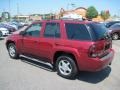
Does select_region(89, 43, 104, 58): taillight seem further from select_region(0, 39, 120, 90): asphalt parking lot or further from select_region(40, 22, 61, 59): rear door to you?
select_region(40, 22, 61, 59): rear door

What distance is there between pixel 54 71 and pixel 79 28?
2004 mm

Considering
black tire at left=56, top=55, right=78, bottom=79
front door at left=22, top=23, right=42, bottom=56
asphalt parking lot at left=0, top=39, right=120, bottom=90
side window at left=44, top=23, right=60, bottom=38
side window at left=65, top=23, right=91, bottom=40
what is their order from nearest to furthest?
asphalt parking lot at left=0, top=39, right=120, bottom=90
side window at left=65, top=23, right=91, bottom=40
black tire at left=56, top=55, right=78, bottom=79
side window at left=44, top=23, right=60, bottom=38
front door at left=22, top=23, right=42, bottom=56

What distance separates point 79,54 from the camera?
20.8 ft

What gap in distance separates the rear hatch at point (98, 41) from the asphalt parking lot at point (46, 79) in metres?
0.86

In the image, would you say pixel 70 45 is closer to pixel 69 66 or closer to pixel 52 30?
pixel 69 66

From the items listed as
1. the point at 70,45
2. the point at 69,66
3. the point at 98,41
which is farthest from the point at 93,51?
the point at 69,66

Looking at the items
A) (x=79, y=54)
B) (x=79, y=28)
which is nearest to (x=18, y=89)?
(x=79, y=54)

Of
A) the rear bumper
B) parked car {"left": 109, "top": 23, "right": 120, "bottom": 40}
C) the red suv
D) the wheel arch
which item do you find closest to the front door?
the red suv

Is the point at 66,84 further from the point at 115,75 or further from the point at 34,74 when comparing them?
the point at 115,75

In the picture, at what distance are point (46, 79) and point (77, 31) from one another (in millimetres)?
1765

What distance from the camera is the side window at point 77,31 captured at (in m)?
6.30

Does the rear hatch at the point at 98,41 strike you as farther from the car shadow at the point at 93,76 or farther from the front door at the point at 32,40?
the front door at the point at 32,40

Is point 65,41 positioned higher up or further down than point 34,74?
higher up

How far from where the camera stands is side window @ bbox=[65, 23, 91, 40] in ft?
20.7
